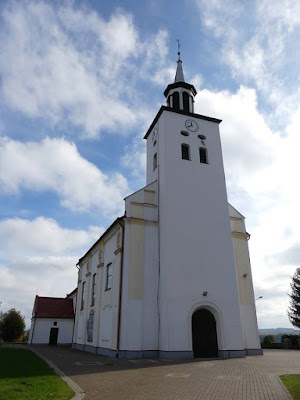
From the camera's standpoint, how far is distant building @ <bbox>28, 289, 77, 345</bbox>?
38.0 meters

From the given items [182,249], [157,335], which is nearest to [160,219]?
[182,249]

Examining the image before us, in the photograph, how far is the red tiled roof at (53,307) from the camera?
129 ft

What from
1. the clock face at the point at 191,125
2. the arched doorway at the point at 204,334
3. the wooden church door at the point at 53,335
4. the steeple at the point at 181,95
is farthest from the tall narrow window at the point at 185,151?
the wooden church door at the point at 53,335

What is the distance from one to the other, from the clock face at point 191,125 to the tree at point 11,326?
40279 mm

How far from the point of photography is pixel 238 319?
18.6m

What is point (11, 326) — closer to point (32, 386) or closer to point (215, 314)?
point (215, 314)

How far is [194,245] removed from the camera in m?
19.6

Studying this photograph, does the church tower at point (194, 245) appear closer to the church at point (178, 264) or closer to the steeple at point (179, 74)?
the church at point (178, 264)

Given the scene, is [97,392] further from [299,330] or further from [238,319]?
[299,330]

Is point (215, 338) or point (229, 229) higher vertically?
point (229, 229)

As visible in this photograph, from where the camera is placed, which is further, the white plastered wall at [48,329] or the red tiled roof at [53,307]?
the red tiled roof at [53,307]

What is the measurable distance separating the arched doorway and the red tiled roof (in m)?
26.0

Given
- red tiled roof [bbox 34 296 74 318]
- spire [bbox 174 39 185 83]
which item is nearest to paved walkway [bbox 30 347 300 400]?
spire [bbox 174 39 185 83]

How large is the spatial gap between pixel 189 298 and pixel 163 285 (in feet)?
5.38
